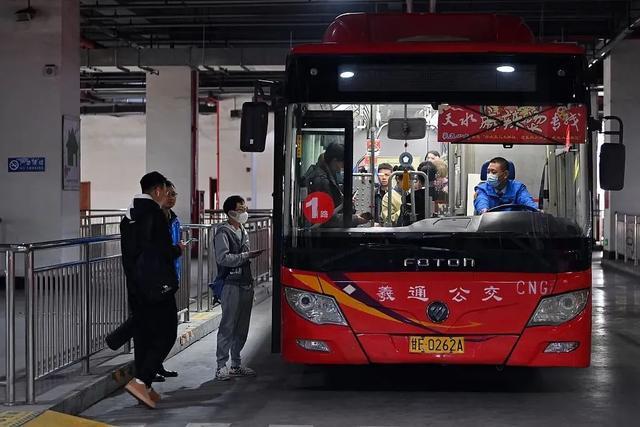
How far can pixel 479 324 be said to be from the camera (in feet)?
28.3

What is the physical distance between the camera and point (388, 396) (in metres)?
9.22

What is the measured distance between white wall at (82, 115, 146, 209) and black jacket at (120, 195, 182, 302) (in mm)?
29457

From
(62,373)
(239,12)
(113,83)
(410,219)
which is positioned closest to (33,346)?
(62,373)

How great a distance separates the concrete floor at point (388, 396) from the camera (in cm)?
821

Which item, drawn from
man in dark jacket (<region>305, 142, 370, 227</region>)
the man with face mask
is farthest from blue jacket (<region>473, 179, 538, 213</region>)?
the man with face mask

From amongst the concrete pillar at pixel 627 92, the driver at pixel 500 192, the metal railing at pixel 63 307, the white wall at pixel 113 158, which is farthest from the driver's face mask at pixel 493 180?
the white wall at pixel 113 158

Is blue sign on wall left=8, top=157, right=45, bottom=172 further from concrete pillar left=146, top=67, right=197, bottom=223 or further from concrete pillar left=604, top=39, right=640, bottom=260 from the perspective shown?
concrete pillar left=604, top=39, right=640, bottom=260

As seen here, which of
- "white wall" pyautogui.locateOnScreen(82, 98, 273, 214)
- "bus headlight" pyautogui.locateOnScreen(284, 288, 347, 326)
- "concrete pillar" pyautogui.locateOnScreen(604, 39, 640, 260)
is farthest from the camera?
"white wall" pyautogui.locateOnScreen(82, 98, 273, 214)

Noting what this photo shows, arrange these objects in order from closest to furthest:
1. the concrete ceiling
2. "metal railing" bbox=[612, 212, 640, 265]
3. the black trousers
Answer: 1. the black trousers
2. the concrete ceiling
3. "metal railing" bbox=[612, 212, 640, 265]

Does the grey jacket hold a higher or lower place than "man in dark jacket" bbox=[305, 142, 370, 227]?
lower

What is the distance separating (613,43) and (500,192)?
1639 cm

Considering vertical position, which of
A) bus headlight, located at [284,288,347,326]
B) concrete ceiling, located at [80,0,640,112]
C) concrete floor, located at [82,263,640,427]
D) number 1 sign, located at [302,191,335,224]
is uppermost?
concrete ceiling, located at [80,0,640,112]

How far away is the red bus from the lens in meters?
8.62

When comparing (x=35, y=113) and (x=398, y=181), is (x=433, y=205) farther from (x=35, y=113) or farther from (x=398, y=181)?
(x=35, y=113)
